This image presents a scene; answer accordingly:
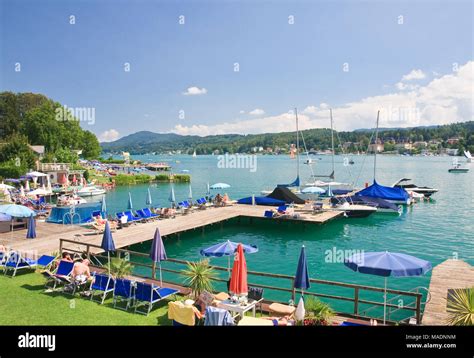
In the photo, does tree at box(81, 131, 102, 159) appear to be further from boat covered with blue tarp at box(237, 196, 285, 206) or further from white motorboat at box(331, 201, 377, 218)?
white motorboat at box(331, 201, 377, 218)

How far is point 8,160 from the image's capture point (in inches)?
2223

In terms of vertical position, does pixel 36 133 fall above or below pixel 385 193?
above

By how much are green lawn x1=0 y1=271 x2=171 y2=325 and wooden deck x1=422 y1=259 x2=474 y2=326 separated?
7.93 metres

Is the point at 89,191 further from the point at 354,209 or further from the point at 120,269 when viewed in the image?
the point at 120,269

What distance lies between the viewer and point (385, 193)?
131ft

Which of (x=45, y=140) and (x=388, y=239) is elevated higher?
(x=45, y=140)

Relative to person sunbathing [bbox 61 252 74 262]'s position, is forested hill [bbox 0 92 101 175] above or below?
above

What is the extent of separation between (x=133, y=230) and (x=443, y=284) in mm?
17858

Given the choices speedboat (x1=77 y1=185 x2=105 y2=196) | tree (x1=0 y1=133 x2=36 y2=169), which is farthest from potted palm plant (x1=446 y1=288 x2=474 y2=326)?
tree (x1=0 y1=133 x2=36 y2=169)

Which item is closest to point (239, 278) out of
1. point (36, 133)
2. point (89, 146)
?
point (36, 133)

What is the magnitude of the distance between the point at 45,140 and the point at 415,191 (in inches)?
2755

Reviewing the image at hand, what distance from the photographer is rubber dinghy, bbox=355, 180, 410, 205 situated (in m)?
39.2
